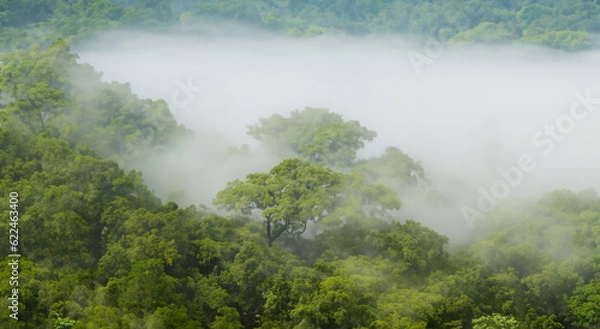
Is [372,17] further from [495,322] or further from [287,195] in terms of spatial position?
[495,322]

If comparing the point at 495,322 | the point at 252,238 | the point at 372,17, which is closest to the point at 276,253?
the point at 252,238

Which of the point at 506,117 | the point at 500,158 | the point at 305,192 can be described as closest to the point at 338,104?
the point at 506,117

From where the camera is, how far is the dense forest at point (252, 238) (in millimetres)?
35344

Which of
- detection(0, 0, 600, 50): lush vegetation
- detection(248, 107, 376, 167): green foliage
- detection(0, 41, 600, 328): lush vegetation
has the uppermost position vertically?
detection(0, 0, 600, 50): lush vegetation

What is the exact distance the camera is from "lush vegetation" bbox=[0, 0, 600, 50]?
310 ft

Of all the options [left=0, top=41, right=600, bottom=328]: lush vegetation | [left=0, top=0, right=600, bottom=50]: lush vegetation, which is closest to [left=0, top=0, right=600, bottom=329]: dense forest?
[left=0, top=41, right=600, bottom=328]: lush vegetation

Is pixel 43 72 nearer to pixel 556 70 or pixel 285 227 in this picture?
pixel 285 227

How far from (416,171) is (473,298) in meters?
10.3

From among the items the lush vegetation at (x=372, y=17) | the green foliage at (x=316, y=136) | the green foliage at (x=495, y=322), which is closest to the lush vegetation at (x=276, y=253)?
the green foliage at (x=495, y=322)

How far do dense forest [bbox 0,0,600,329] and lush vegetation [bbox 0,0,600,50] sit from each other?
4266 cm

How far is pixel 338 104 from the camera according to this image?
272 ft

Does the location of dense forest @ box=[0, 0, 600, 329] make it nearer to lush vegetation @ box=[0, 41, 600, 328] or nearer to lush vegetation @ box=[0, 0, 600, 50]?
lush vegetation @ box=[0, 41, 600, 328]

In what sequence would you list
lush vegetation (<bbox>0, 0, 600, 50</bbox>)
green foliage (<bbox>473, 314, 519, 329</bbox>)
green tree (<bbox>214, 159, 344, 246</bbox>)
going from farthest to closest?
lush vegetation (<bbox>0, 0, 600, 50</bbox>)
green tree (<bbox>214, 159, 344, 246</bbox>)
green foliage (<bbox>473, 314, 519, 329</bbox>)

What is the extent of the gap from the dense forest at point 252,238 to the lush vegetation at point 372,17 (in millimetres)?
42660
